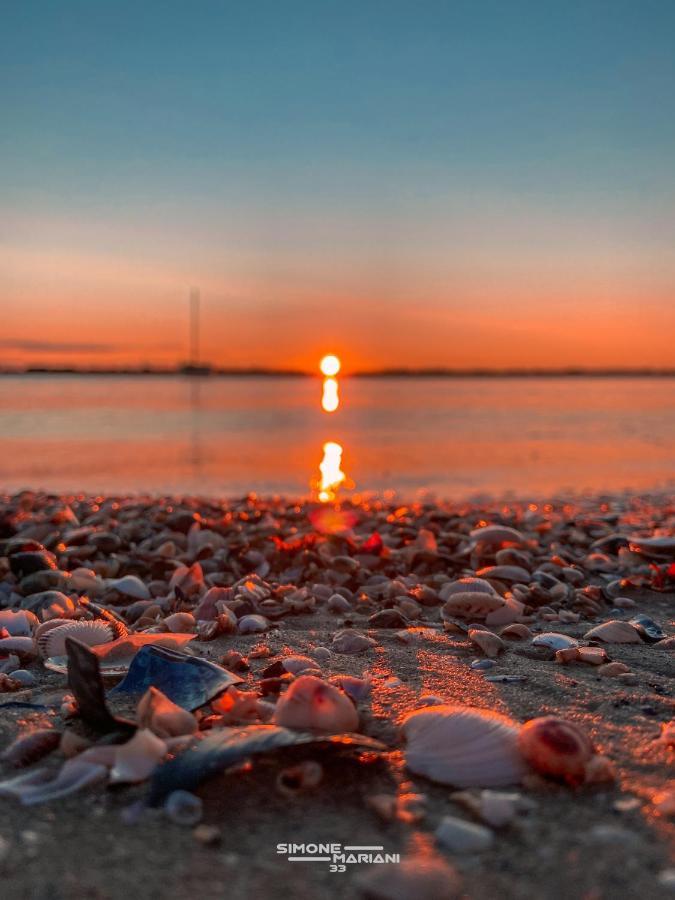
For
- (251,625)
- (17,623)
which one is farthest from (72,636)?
(251,625)

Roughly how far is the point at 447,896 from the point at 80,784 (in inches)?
34.9

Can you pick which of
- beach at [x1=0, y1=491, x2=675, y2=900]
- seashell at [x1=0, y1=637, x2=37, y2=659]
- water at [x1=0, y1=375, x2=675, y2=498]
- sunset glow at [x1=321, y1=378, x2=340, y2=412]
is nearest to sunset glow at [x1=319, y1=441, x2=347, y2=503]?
water at [x1=0, y1=375, x2=675, y2=498]

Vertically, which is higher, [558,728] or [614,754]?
[558,728]

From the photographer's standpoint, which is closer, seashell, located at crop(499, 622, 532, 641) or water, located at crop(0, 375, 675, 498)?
seashell, located at crop(499, 622, 532, 641)

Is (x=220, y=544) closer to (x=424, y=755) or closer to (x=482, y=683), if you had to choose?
(x=482, y=683)

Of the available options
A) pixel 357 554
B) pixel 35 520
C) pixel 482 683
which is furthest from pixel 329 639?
pixel 35 520

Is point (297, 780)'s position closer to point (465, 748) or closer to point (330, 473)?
point (465, 748)

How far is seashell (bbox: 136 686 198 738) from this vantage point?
197 cm

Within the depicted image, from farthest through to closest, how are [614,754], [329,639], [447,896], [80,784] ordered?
[329,639] < [614,754] < [80,784] < [447,896]

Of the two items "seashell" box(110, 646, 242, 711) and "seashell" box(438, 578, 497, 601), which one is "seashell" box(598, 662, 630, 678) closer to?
"seashell" box(438, 578, 497, 601)

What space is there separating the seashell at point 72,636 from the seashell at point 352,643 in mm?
848

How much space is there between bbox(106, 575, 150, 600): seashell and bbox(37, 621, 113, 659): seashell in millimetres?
930

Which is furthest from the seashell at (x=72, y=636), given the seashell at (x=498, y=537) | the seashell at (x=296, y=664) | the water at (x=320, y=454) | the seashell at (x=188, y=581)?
the water at (x=320, y=454)

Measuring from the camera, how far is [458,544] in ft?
16.3
